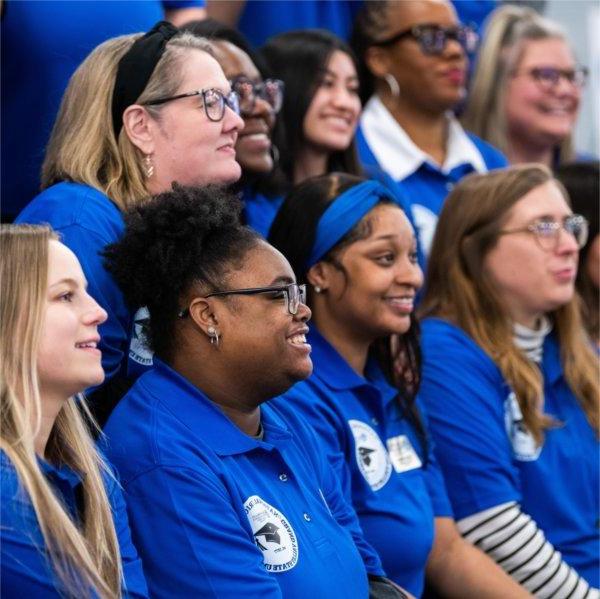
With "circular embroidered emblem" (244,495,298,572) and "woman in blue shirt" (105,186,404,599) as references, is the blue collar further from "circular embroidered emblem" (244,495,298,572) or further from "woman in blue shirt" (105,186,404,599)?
"circular embroidered emblem" (244,495,298,572)

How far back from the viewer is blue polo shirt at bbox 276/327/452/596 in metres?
3.32

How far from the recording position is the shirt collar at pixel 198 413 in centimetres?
270

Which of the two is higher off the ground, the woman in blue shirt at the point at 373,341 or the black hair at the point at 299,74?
the black hair at the point at 299,74

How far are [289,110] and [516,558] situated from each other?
1.70 metres

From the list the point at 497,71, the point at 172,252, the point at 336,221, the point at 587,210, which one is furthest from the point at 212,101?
Result: the point at 497,71

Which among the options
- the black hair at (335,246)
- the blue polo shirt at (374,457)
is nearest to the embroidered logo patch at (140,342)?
the blue polo shirt at (374,457)

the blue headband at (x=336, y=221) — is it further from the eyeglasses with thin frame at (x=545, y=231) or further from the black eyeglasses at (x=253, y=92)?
the eyeglasses with thin frame at (x=545, y=231)

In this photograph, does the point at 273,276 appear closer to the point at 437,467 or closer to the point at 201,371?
the point at 201,371

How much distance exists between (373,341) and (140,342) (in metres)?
0.97

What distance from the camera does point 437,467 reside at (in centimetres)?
371

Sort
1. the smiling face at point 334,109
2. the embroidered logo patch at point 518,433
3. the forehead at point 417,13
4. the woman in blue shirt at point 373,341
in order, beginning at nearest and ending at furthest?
the woman in blue shirt at point 373,341 < the embroidered logo patch at point 518,433 < the smiling face at point 334,109 < the forehead at point 417,13

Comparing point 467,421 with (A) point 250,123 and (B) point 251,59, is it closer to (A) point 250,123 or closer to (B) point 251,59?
(A) point 250,123

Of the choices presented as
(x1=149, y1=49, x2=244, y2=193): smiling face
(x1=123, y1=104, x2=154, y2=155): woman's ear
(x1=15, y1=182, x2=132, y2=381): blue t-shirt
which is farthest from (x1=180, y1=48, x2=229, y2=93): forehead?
(x1=15, y1=182, x2=132, y2=381): blue t-shirt

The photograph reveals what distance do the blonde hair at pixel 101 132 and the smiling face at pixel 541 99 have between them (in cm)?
269
